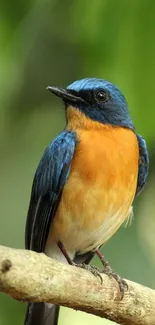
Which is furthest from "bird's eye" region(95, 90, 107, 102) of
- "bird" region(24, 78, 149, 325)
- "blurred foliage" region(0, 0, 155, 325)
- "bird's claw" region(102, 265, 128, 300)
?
"bird's claw" region(102, 265, 128, 300)

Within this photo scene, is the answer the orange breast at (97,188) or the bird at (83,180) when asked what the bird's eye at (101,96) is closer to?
the bird at (83,180)

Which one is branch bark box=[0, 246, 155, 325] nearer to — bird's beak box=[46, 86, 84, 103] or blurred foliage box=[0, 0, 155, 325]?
blurred foliage box=[0, 0, 155, 325]

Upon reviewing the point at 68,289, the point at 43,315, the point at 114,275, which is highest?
the point at 68,289

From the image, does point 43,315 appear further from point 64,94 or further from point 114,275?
point 64,94

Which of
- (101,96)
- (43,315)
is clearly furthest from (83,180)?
(43,315)

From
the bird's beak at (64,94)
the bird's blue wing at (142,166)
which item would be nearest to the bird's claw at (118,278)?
the bird's blue wing at (142,166)

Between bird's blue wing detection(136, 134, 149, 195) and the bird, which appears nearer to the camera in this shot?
the bird

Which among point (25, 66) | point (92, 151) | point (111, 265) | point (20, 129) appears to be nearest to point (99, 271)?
point (111, 265)
